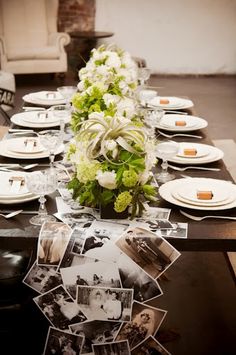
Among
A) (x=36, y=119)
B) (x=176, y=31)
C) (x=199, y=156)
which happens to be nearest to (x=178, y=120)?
(x=199, y=156)

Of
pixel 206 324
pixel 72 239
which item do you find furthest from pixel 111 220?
pixel 206 324

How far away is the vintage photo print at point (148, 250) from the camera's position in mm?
1810

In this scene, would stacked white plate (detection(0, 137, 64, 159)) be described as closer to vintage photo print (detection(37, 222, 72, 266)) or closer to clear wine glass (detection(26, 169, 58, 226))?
clear wine glass (detection(26, 169, 58, 226))

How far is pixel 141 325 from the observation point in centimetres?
193

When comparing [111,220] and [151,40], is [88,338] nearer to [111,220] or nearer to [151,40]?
[111,220]

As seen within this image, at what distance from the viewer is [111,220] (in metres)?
1.91

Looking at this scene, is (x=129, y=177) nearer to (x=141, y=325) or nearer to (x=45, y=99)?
(x=141, y=325)

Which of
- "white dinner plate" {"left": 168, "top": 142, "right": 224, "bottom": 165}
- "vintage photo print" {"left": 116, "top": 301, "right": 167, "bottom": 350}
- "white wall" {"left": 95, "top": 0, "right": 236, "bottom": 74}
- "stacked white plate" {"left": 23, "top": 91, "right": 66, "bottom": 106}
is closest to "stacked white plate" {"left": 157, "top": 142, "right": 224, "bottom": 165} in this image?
"white dinner plate" {"left": 168, "top": 142, "right": 224, "bottom": 165}

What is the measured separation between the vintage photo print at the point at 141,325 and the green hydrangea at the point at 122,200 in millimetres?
350

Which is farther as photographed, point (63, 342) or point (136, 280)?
point (63, 342)

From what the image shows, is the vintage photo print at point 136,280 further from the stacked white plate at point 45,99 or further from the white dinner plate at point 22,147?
the stacked white plate at point 45,99

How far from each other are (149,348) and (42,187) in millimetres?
701

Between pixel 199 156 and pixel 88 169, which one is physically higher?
pixel 88 169

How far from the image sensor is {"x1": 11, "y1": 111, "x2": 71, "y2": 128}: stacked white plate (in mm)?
3000
